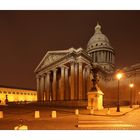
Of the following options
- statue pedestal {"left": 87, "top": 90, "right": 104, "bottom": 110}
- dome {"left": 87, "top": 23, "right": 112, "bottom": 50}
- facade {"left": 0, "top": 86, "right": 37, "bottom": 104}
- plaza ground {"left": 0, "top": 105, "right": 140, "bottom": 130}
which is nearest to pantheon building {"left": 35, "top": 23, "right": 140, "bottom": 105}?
statue pedestal {"left": 87, "top": 90, "right": 104, "bottom": 110}

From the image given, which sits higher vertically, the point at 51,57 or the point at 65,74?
the point at 51,57

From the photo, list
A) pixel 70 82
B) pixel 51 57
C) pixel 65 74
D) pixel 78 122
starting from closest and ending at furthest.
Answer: pixel 78 122
pixel 70 82
pixel 65 74
pixel 51 57

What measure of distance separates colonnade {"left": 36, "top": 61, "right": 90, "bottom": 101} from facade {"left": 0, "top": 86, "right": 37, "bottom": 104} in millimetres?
22432

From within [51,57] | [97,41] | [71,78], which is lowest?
[71,78]

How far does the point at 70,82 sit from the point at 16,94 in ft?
118

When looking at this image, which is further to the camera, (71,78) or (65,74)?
(65,74)

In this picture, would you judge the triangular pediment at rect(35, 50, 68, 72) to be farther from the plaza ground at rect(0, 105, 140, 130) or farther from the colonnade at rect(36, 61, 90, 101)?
the plaza ground at rect(0, 105, 140, 130)

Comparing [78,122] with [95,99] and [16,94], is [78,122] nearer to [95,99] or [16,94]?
[95,99]

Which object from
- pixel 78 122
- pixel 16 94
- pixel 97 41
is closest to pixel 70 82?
pixel 78 122

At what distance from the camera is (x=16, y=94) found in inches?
2392

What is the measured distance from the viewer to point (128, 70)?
114ft

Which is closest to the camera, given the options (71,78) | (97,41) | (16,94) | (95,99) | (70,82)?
(95,99)
